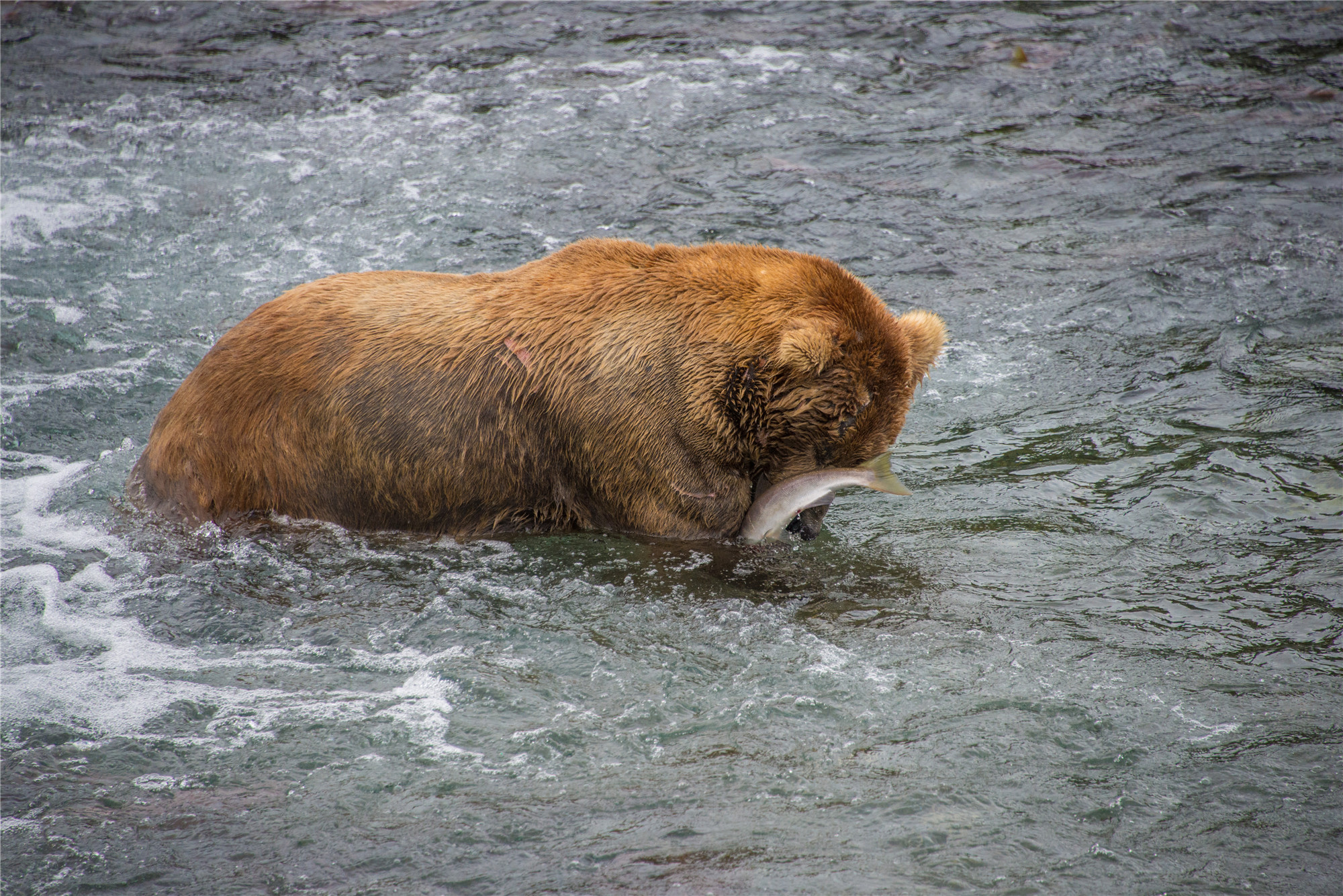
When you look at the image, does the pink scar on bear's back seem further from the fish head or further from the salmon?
the fish head

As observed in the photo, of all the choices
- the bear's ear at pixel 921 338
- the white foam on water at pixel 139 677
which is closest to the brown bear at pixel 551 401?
the bear's ear at pixel 921 338

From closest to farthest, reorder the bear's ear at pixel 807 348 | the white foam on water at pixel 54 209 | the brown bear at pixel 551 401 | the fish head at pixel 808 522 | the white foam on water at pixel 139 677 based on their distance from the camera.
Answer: the white foam on water at pixel 139 677, the bear's ear at pixel 807 348, the brown bear at pixel 551 401, the fish head at pixel 808 522, the white foam on water at pixel 54 209

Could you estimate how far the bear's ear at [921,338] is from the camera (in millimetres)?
4969

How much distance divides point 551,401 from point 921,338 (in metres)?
1.67

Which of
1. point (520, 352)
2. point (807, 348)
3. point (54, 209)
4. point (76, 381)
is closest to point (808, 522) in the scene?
point (807, 348)

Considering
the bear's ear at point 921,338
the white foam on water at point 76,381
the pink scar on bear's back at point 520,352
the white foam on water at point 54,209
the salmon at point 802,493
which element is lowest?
the salmon at point 802,493

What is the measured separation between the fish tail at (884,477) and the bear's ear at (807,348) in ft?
1.63

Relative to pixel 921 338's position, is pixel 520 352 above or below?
above

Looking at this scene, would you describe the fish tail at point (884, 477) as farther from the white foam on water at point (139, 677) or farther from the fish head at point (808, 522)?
the white foam on water at point (139, 677)

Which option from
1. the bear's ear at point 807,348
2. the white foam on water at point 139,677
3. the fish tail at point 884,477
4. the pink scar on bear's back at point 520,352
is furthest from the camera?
the pink scar on bear's back at point 520,352

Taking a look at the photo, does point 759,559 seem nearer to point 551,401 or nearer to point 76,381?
point 551,401

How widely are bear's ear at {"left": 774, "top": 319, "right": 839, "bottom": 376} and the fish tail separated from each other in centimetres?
50

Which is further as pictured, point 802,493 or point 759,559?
point 759,559

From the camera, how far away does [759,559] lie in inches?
189
